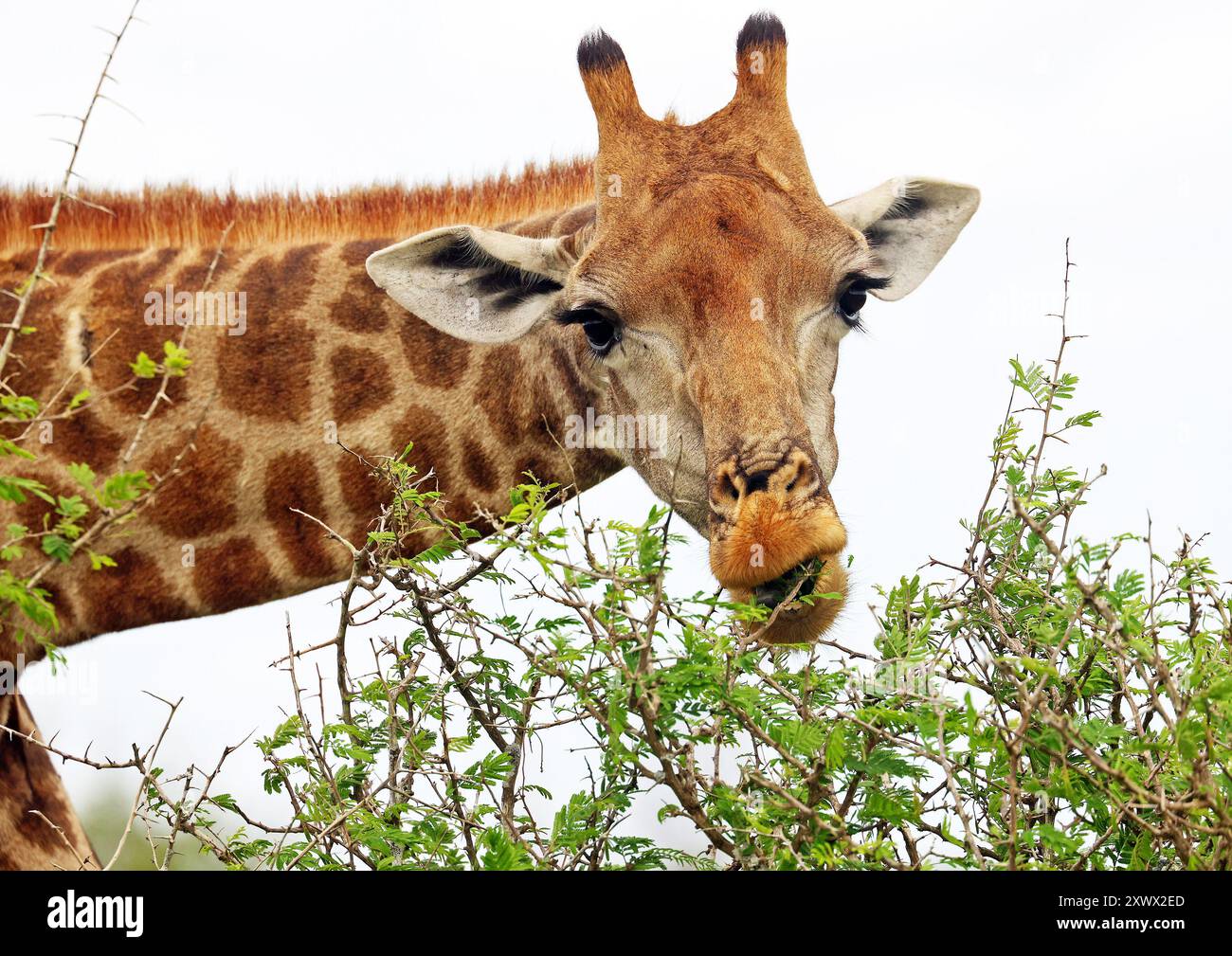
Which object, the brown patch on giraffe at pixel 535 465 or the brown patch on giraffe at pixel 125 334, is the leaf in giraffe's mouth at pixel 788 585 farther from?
the brown patch on giraffe at pixel 125 334

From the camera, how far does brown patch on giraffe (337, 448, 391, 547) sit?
6.90m

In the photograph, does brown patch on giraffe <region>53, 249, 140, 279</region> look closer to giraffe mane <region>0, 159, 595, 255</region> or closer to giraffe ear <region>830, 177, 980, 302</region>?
giraffe mane <region>0, 159, 595, 255</region>

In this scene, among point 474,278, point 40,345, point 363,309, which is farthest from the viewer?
point 363,309

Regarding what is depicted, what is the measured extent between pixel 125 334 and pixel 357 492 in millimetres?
1465

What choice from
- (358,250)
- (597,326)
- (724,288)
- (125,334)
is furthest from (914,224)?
(125,334)

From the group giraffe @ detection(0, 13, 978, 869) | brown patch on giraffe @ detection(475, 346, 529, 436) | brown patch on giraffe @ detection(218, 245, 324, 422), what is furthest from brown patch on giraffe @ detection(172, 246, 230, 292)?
brown patch on giraffe @ detection(475, 346, 529, 436)

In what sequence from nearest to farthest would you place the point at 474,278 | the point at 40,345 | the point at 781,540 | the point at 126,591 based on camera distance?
the point at 781,540 → the point at 474,278 → the point at 126,591 → the point at 40,345

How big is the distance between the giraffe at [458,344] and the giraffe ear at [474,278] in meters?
0.01

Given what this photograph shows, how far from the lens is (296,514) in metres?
6.87

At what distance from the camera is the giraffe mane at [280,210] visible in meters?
7.59

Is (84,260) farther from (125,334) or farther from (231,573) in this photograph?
(231,573)

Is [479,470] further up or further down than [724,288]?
further down
